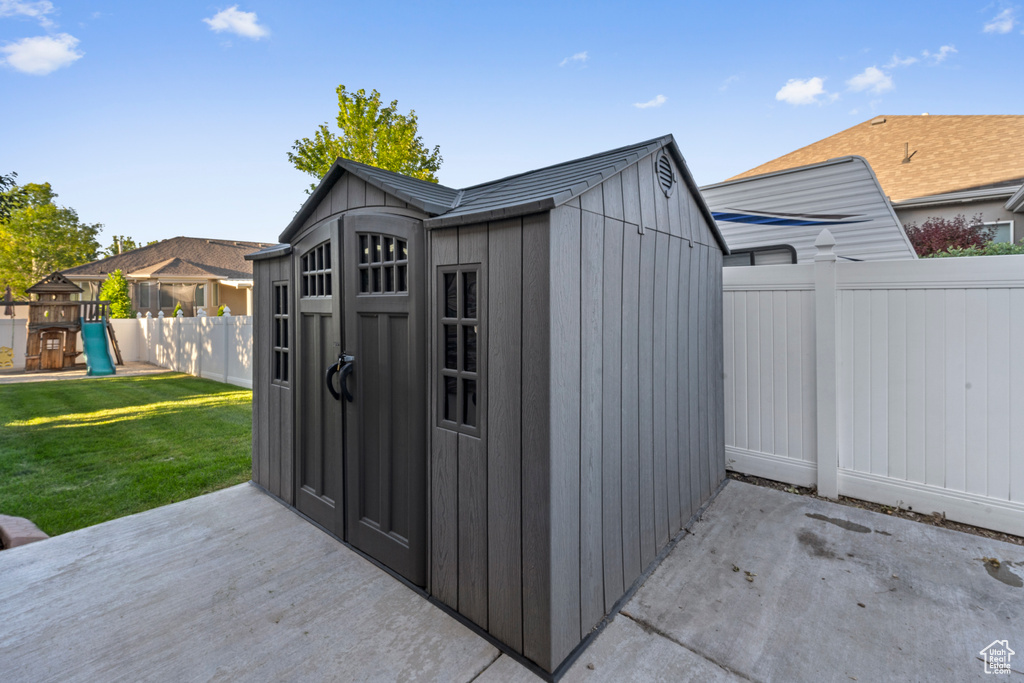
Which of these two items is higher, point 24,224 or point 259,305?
point 24,224

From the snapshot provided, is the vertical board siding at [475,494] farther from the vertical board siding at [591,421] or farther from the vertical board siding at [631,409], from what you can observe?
the vertical board siding at [631,409]

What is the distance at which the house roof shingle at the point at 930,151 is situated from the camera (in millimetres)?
7922

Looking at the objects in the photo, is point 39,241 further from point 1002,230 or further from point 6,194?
point 1002,230

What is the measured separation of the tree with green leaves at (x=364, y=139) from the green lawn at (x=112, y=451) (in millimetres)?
5566

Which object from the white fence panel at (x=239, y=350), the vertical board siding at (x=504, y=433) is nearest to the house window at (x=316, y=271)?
the vertical board siding at (x=504, y=433)

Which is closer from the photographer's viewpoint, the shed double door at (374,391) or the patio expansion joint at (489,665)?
the patio expansion joint at (489,665)

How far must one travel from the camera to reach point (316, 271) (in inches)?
104

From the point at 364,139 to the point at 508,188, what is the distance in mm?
8802

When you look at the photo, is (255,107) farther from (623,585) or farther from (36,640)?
(623,585)

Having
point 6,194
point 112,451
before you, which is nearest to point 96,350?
point 6,194

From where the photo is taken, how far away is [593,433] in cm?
180

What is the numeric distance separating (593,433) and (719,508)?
5.93ft

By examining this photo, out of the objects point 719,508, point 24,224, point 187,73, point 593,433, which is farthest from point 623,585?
point 24,224

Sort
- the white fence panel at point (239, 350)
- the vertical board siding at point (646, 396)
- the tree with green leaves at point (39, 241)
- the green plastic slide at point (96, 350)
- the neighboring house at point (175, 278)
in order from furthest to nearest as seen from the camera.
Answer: the tree with green leaves at point (39, 241) < the neighboring house at point (175, 278) < the green plastic slide at point (96, 350) < the white fence panel at point (239, 350) < the vertical board siding at point (646, 396)
